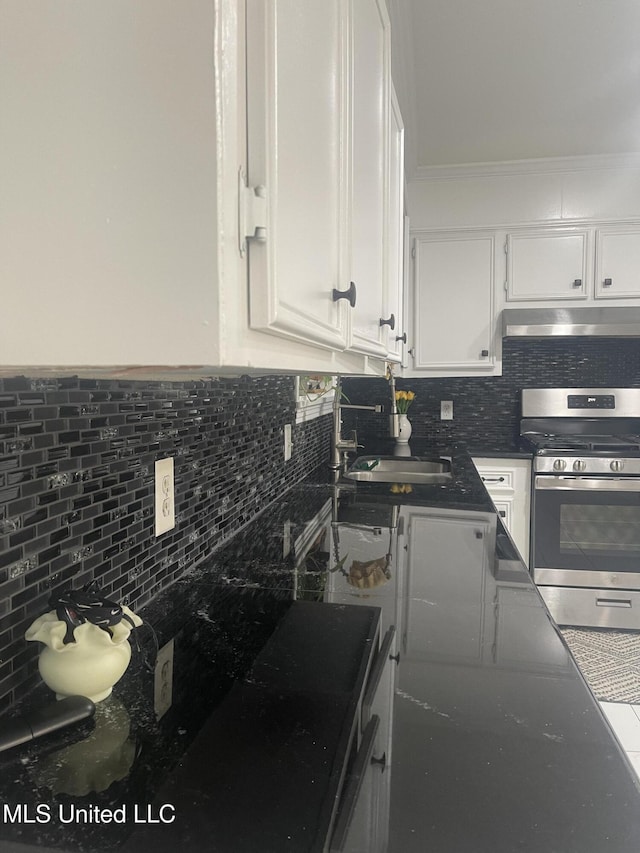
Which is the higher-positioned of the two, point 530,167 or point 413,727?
point 530,167

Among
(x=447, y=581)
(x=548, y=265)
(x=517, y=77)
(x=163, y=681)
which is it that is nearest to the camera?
(x=163, y=681)

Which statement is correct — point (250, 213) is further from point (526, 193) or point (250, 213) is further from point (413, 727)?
point (526, 193)

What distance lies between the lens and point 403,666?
0.82 m

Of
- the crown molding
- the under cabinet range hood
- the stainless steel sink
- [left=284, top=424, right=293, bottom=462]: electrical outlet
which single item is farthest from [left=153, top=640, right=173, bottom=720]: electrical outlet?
the crown molding

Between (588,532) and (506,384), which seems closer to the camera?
(588,532)

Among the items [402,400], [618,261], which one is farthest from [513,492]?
[618,261]

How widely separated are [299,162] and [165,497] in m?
0.65

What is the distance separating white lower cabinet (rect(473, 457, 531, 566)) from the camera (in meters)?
3.11

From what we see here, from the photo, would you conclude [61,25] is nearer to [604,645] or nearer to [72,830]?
[72,830]

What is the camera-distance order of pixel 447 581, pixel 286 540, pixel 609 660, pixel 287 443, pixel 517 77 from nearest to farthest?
pixel 447 581, pixel 286 540, pixel 287 443, pixel 517 77, pixel 609 660

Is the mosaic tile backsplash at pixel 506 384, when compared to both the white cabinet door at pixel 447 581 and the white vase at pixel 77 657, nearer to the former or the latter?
the white cabinet door at pixel 447 581

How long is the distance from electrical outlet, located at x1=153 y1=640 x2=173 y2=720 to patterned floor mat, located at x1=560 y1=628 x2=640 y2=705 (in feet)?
6.22

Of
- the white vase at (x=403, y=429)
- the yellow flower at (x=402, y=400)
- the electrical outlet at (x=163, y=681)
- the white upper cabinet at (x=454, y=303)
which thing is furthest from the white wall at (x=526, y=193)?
the electrical outlet at (x=163, y=681)
